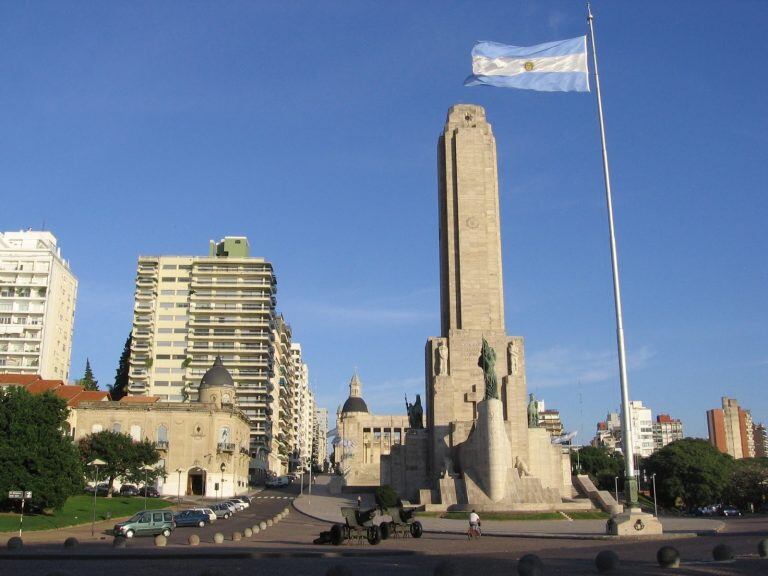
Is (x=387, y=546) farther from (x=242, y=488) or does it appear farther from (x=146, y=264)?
(x=146, y=264)

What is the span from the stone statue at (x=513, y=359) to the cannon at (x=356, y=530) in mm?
37442

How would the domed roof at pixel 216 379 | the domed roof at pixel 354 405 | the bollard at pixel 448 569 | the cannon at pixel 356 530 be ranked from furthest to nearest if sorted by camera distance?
the domed roof at pixel 354 405, the domed roof at pixel 216 379, the cannon at pixel 356 530, the bollard at pixel 448 569

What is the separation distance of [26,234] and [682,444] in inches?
3540

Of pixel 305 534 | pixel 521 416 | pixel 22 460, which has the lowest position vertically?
pixel 305 534

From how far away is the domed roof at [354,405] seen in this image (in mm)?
112688

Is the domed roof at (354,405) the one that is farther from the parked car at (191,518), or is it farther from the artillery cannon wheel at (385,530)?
the artillery cannon wheel at (385,530)

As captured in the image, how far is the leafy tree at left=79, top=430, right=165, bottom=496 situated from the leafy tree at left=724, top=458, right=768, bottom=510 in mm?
62159

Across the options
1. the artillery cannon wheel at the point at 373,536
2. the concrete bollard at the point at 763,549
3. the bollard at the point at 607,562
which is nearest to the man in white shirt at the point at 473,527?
the artillery cannon wheel at the point at 373,536

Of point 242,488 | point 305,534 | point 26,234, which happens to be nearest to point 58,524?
point 305,534

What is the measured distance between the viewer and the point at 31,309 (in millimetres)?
103625

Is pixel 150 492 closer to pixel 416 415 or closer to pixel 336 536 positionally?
pixel 416 415

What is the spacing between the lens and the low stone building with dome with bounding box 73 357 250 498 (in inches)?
3007

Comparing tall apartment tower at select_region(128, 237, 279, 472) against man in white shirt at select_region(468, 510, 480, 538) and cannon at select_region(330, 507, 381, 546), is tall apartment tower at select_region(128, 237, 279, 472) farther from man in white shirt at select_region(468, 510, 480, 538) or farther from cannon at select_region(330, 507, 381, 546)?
cannon at select_region(330, 507, 381, 546)

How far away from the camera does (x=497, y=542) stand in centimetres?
3023
